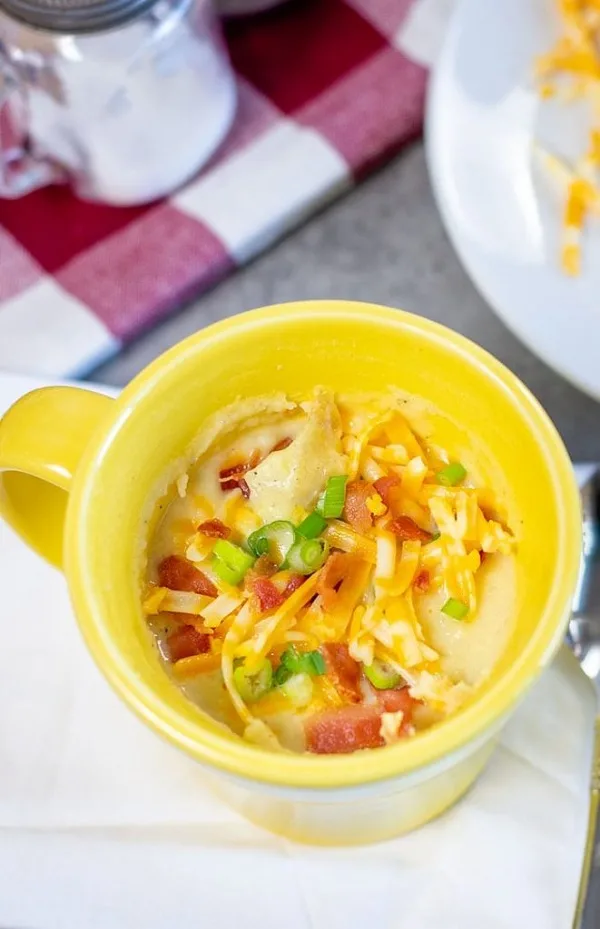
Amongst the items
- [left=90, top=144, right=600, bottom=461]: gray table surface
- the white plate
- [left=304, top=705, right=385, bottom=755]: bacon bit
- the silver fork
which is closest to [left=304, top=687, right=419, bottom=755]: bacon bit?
[left=304, top=705, right=385, bottom=755]: bacon bit

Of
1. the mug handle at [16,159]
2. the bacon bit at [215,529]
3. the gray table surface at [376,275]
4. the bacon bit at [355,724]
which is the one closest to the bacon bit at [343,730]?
the bacon bit at [355,724]

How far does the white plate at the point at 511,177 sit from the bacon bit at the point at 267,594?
0.33 metres

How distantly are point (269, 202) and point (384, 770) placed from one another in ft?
2.16

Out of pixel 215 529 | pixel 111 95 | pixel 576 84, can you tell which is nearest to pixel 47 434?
pixel 215 529

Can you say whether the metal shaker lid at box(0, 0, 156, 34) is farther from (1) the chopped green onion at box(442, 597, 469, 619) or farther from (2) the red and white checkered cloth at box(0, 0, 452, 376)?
(1) the chopped green onion at box(442, 597, 469, 619)

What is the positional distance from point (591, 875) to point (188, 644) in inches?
9.9

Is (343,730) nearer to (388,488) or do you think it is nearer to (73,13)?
(388,488)

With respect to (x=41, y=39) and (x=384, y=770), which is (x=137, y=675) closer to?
(x=384, y=770)

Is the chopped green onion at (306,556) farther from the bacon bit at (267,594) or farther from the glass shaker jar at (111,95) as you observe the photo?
the glass shaker jar at (111,95)

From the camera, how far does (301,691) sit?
503mm

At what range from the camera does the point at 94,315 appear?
93cm

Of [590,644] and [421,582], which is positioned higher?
[421,582]

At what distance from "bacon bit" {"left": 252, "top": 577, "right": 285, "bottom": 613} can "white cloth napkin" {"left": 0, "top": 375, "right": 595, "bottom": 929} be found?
0.43 ft

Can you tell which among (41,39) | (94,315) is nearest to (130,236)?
(94,315)
